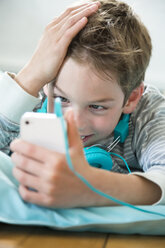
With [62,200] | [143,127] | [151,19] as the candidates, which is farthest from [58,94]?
[151,19]

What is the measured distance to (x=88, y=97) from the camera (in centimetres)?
98

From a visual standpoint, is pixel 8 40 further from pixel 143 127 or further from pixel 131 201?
pixel 131 201

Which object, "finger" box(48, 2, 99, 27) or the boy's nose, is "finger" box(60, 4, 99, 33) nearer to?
"finger" box(48, 2, 99, 27)

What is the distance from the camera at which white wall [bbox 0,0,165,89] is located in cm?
199

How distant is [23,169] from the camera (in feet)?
2.35

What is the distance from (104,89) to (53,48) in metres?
0.21

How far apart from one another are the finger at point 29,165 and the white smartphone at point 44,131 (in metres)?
0.03

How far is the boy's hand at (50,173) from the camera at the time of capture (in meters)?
0.69

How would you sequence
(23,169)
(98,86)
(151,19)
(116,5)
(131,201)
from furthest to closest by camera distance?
(151,19) < (116,5) < (98,86) < (131,201) < (23,169)

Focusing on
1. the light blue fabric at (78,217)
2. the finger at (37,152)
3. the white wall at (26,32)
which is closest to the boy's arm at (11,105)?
the light blue fabric at (78,217)

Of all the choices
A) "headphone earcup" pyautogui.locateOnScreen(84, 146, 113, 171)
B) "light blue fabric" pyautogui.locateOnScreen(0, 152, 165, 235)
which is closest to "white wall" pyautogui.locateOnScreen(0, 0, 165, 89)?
"headphone earcup" pyautogui.locateOnScreen(84, 146, 113, 171)

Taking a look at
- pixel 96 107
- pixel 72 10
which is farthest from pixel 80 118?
pixel 72 10

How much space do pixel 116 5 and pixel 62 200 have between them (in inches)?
26.4

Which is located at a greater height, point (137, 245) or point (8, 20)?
point (8, 20)
